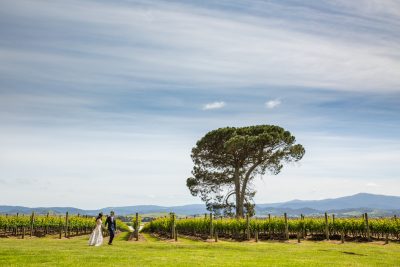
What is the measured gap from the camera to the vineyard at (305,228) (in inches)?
1362

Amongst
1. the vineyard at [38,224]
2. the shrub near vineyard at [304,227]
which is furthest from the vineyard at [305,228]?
the vineyard at [38,224]

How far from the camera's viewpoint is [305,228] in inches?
1553

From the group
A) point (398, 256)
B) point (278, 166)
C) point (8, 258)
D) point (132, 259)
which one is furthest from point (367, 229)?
point (8, 258)

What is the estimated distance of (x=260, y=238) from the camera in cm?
4016

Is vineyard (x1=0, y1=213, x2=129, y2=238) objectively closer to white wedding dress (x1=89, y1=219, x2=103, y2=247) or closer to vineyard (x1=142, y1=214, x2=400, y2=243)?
white wedding dress (x1=89, y1=219, x2=103, y2=247)

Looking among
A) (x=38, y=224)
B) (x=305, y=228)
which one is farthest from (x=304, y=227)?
(x=38, y=224)


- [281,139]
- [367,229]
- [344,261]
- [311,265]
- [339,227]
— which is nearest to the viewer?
[311,265]

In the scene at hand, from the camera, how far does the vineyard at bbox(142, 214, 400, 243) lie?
34.6 m

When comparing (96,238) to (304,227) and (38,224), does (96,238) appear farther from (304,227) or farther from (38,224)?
(38,224)

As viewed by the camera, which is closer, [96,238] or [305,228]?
[96,238]

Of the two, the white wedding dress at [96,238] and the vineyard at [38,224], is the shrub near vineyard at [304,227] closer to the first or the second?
the white wedding dress at [96,238]

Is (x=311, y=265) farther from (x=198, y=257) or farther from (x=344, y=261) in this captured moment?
(x=198, y=257)

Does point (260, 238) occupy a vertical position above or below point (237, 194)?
below

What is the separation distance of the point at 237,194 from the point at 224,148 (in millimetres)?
6296
